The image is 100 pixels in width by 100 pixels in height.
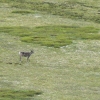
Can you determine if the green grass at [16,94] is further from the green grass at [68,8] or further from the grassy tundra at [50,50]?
the green grass at [68,8]

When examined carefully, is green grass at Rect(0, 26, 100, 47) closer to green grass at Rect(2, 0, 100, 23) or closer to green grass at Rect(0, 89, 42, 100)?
green grass at Rect(2, 0, 100, 23)

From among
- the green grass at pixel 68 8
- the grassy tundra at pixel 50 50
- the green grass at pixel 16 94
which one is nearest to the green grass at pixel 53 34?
the grassy tundra at pixel 50 50

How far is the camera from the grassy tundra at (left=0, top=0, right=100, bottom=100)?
47.8 m

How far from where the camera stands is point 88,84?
50.8 m

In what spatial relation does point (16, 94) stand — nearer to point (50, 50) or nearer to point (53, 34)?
point (50, 50)

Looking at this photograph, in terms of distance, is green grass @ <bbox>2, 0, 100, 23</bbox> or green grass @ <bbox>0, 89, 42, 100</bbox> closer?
green grass @ <bbox>0, 89, 42, 100</bbox>

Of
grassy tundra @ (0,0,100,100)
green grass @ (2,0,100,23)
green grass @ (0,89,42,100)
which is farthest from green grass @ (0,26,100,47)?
green grass @ (0,89,42,100)

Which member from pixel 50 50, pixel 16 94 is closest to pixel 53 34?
pixel 50 50

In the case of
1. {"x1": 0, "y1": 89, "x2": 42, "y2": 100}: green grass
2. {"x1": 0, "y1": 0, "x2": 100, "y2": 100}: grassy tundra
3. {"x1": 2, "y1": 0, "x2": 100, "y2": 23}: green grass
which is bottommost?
{"x1": 0, "y1": 89, "x2": 42, "y2": 100}: green grass

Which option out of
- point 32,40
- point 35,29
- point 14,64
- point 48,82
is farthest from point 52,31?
point 48,82

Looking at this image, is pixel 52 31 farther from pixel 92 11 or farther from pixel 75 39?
pixel 92 11

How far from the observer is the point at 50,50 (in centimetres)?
7044

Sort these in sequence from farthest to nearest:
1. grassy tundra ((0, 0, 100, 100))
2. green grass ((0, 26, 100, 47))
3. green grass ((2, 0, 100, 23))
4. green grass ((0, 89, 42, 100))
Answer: green grass ((2, 0, 100, 23)) → green grass ((0, 26, 100, 47)) → grassy tundra ((0, 0, 100, 100)) → green grass ((0, 89, 42, 100))

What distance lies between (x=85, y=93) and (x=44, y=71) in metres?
11.2
